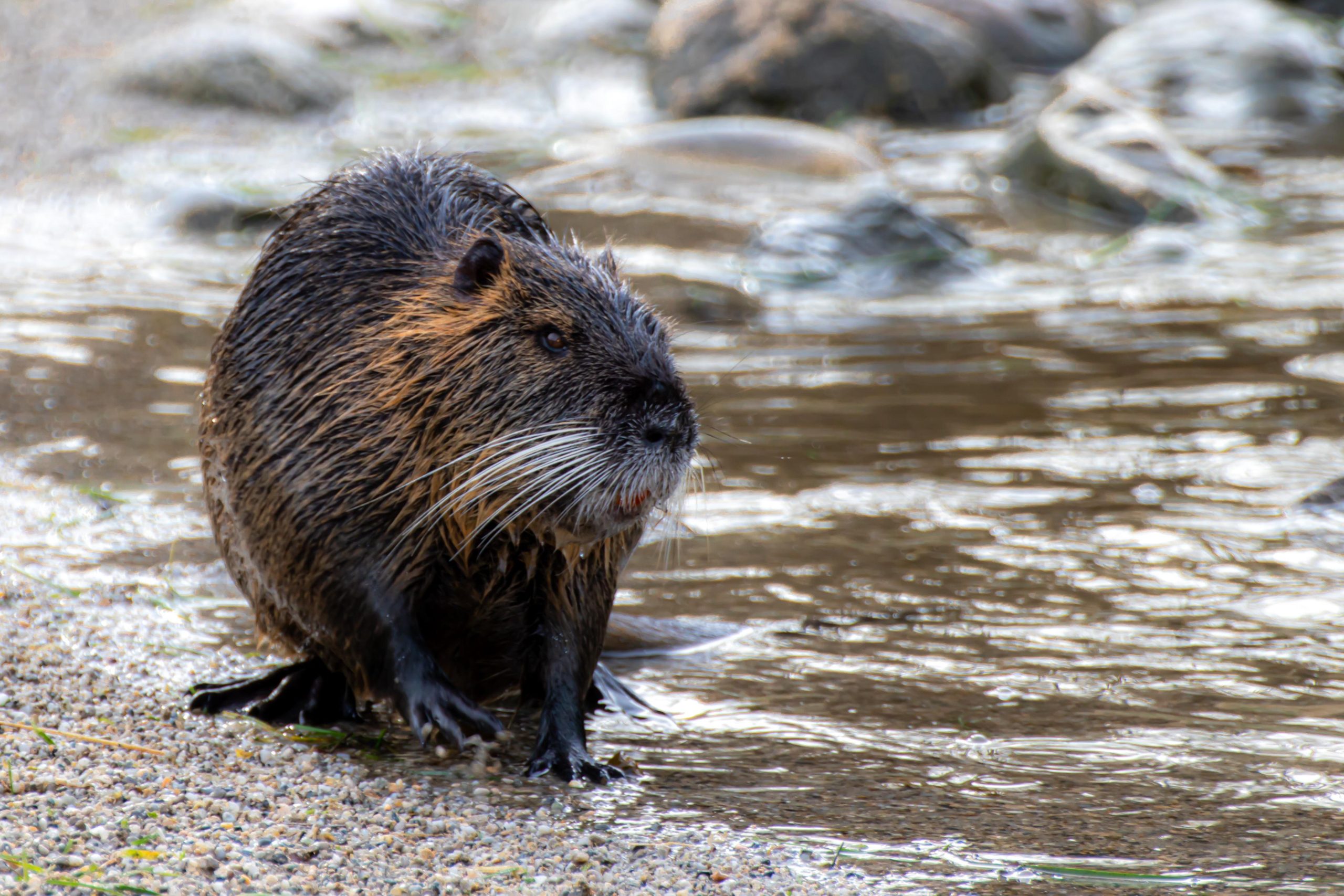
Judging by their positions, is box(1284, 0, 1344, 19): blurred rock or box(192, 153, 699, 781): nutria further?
box(1284, 0, 1344, 19): blurred rock

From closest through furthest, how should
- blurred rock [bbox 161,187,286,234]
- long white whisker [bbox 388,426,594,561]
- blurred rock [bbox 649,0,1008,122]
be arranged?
long white whisker [bbox 388,426,594,561] → blurred rock [bbox 161,187,286,234] → blurred rock [bbox 649,0,1008,122]

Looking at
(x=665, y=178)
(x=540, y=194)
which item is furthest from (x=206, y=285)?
(x=665, y=178)

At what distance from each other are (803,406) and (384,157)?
7.38 ft

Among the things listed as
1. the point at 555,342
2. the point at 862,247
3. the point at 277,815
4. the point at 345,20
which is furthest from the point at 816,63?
the point at 277,815

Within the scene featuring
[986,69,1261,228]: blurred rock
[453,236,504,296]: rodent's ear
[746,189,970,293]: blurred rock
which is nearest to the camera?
[453,236,504,296]: rodent's ear

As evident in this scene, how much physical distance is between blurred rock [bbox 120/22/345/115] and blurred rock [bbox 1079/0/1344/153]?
18.7 feet

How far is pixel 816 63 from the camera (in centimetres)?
1110

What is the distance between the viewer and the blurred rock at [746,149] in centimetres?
927

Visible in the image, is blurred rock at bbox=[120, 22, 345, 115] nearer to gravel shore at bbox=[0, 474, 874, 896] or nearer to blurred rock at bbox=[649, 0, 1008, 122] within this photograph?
blurred rock at bbox=[649, 0, 1008, 122]

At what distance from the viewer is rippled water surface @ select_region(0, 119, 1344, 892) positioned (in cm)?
290

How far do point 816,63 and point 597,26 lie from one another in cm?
320

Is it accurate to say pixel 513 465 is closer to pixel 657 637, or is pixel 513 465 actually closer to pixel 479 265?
pixel 479 265

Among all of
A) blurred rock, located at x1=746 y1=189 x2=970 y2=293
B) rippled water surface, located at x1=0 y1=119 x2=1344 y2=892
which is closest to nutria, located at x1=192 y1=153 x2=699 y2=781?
rippled water surface, located at x1=0 y1=119 x2=1344 y2=892

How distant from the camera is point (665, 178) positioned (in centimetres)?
909
